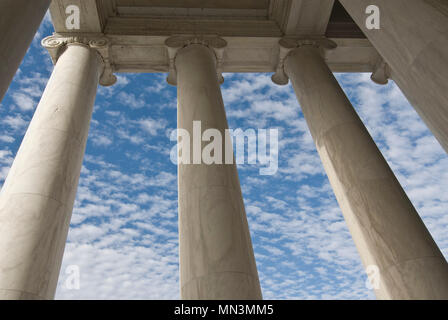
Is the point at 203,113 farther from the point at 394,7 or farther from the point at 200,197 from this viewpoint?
the point at 394,7

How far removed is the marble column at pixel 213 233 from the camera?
11769 centimetres

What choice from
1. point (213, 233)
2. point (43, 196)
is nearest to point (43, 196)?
point (43, 196)

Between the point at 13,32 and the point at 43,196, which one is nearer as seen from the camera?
the point at 13,32

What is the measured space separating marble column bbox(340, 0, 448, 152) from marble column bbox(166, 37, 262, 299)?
248 feet

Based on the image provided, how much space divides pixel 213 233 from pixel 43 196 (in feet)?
244

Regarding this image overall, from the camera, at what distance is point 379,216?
156250mm

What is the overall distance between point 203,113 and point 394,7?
96599 millimetres

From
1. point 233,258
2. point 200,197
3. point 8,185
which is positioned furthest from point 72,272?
point 233,258

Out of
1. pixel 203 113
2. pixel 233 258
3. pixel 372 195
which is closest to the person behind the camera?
pixel 233 258

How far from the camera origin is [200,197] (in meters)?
143

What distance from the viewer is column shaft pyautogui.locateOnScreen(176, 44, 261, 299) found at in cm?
11769

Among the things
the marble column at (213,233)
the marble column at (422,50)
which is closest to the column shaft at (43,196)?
the marble column at (213,233)

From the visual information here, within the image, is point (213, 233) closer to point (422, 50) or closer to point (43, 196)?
point (43, 196)

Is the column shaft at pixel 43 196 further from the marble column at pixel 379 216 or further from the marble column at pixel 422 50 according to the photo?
the marble column at pixel 422 50
